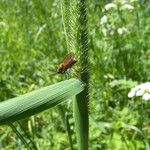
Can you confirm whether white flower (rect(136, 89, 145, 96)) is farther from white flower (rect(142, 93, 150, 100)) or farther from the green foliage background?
the green foliage background

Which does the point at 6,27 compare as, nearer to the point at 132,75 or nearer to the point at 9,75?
the point at 9,75

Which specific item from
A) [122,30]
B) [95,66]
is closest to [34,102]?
[95,66]

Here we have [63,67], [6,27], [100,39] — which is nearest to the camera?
[63,67]

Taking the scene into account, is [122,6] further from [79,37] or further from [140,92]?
[79,37]

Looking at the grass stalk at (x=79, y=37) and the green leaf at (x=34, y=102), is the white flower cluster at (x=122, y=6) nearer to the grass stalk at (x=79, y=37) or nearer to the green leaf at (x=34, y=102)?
the grass stalk at (x=79, y=37)

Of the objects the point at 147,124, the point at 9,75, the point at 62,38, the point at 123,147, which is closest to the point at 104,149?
the point at 123,147

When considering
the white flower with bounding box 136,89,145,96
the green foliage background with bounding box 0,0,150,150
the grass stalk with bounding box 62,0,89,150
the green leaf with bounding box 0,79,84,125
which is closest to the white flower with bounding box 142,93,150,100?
the white flower with bounding box 136,89,145,96

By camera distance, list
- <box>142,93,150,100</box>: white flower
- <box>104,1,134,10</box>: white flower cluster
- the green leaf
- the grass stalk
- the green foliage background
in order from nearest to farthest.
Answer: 1. the green leaf
2. the grass stalk
3. <box>142,93,150,100</box>: white flower
4. the green foliage background
5. <box>104,1,134,10</box>: white flower cluster
